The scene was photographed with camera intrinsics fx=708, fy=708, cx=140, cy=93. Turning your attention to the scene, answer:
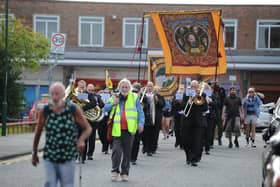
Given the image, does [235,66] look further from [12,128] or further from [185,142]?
[185,142]

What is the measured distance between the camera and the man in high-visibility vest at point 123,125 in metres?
12.3

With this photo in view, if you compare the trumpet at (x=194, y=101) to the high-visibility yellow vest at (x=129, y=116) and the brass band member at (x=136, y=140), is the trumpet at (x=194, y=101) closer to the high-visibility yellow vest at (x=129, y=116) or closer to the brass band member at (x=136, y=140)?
the brass band member at (x=136, y=140)

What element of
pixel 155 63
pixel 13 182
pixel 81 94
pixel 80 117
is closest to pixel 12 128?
pixel 155 63

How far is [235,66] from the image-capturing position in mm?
40688

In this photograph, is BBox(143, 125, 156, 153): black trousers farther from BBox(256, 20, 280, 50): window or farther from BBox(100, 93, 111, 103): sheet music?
BBox(256, 20, 280, 50): window

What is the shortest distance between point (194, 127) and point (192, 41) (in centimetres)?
800

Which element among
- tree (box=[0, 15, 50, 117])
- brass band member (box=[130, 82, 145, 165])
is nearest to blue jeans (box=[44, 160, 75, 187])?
brass band member (box=[130, 82, 145, 165])

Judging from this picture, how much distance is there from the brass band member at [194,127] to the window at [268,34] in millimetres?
28387

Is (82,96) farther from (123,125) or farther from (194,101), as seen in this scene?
(123,125)

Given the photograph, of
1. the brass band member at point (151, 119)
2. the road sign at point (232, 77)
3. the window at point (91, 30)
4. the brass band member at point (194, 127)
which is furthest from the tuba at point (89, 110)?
the window at point (91, 30)

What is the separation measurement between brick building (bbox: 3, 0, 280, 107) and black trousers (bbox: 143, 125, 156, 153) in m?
23.7

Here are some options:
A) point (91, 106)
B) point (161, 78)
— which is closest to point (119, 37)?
point (161, 78)

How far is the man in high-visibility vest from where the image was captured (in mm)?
12305

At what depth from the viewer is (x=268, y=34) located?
141 ft
